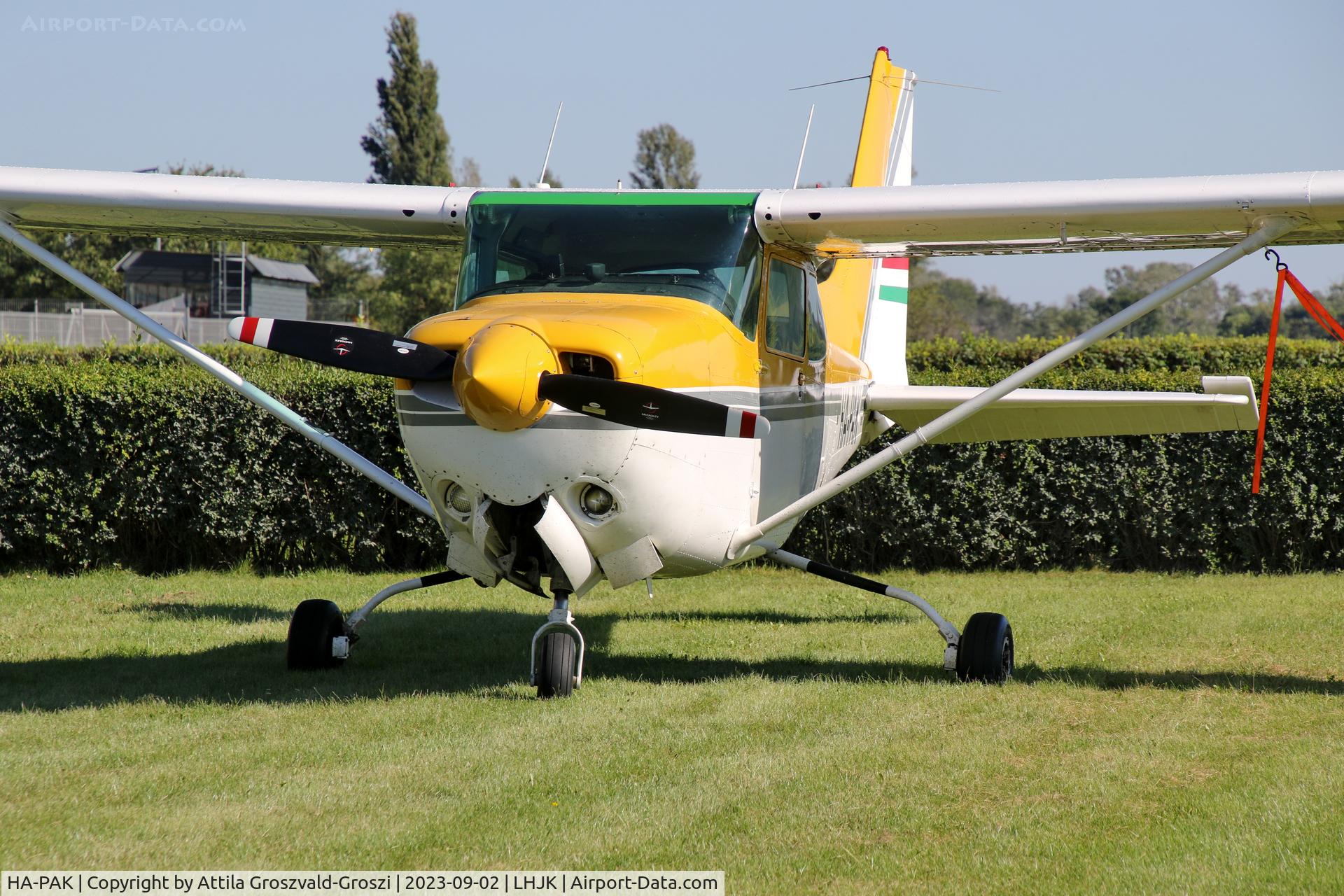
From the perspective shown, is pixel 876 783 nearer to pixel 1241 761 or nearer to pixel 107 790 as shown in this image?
pixel 1241 761

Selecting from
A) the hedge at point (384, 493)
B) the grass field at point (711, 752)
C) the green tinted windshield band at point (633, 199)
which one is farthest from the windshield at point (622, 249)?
the hedge at point (384, 493)

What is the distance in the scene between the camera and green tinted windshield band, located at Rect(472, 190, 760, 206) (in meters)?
6.87

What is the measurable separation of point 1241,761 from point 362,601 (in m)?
7.44

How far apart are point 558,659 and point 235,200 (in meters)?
3.34

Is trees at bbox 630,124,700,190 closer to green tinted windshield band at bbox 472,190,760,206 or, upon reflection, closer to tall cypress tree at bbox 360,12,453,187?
tall cypress tree at bbox 360,12,453,187

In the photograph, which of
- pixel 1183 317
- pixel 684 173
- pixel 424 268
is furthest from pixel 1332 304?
pixel 424 268

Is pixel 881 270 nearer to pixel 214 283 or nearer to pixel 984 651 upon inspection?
pixel 984 651

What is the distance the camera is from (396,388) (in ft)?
20.1

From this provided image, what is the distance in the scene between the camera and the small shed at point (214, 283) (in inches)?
2517

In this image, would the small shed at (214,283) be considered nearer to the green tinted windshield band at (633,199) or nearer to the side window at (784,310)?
the green tinted windshield band at (633,199)

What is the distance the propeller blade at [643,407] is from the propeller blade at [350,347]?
1.90 feet

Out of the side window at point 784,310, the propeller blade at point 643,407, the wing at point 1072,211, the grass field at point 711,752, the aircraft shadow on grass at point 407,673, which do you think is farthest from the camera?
the aircraft shadow on grass at point 407,673

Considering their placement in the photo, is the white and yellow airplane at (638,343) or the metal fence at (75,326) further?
the metal fence at (75,326)

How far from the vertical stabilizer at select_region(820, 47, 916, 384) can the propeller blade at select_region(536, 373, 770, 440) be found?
3988 mm
